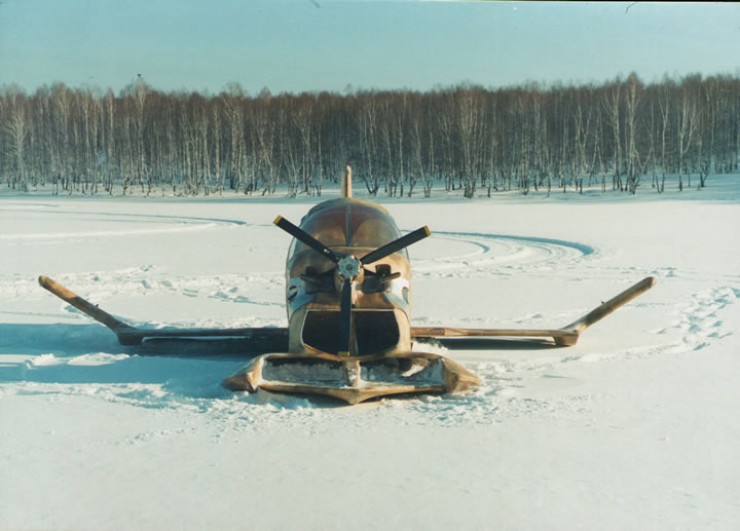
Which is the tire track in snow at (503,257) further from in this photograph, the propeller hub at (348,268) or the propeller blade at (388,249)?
the propeller hub at (348,268)

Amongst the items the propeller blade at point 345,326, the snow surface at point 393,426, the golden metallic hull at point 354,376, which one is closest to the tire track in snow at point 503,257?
the snow surface at point 393,426

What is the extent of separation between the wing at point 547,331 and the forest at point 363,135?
41902mm

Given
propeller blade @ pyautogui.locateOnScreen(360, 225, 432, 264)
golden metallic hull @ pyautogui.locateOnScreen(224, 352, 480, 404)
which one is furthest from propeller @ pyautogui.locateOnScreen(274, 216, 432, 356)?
golden metallic hull @ pyautogui.locateOnScreen(224, 352, 480, 404)

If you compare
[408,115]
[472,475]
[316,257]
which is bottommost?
[472,475]

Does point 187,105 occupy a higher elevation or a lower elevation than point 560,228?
higher

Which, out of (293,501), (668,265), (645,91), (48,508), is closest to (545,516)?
(293,501)

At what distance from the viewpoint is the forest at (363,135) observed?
5466cm

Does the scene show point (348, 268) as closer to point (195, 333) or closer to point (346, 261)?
point (346, 261)

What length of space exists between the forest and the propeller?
43.6 m

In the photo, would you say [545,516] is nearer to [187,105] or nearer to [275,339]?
[275,339]

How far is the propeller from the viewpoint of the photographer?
6836 mm

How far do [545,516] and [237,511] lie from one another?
1593 millimetres

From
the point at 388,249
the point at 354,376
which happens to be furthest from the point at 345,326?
the point at 388,249

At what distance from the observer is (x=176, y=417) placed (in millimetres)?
6242
